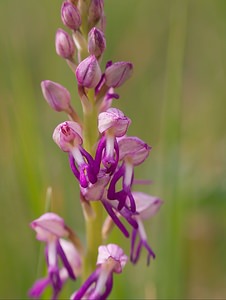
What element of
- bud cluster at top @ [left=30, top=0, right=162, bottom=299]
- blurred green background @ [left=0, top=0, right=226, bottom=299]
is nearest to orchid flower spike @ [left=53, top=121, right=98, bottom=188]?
bud cluster at top @ [left=30, top=0, right=162, bottom=299]

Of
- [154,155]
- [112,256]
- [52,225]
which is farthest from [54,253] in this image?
[154,155]

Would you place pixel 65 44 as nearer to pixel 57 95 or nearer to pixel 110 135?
pixel 57 95

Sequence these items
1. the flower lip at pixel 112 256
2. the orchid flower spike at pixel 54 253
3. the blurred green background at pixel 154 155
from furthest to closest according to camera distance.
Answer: the blurred green background at pixel 154 155
the orchid flower spike at pixel 54 253
the flower lip at pixel 112 256

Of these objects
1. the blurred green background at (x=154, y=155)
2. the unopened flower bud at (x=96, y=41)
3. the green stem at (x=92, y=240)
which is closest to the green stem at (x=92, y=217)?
the green stem at (x=92, y=240)

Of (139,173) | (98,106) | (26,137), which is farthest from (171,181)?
(139,173)

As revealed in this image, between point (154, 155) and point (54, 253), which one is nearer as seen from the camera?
point (54, 253)

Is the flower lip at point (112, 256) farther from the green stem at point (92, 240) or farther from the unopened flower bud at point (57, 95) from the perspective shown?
the unopened flower bud at point (57, 95)

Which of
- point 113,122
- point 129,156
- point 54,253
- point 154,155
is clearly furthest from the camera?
point 154,155

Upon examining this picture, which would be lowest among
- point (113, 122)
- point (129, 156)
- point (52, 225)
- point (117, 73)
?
point (52, 225)
